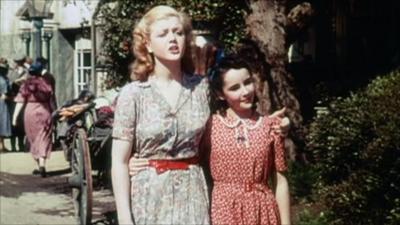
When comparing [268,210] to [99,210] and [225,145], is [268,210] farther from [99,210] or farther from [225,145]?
[99,210]

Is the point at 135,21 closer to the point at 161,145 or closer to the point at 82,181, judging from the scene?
the point at 82,181

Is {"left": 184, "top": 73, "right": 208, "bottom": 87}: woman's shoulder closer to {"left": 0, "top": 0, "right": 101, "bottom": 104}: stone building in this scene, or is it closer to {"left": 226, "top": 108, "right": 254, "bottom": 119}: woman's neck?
{"left": 226, "top": 108, "right": 254, "bottom": 119}: woman's neck

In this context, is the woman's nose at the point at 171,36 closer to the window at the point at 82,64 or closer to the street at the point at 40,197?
the street at the point at 40,197

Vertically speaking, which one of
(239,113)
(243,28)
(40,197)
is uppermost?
(243,28)

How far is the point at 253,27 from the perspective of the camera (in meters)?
10.2

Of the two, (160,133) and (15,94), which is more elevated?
(160,133)

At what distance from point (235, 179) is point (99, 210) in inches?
262

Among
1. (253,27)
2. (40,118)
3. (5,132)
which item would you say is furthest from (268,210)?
(5,132)

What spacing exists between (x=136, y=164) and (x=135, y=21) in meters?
10.8

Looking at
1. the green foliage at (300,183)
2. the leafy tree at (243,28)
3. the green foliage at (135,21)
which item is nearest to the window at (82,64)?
the green foliage at (135,21)

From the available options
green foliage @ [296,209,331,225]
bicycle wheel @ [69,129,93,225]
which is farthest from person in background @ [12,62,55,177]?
green foliage @ [296,209,331,225]

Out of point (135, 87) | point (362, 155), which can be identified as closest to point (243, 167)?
point (135, 87)

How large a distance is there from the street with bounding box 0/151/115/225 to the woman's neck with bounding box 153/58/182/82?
432 cm

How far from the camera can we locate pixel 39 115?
45.2ft
